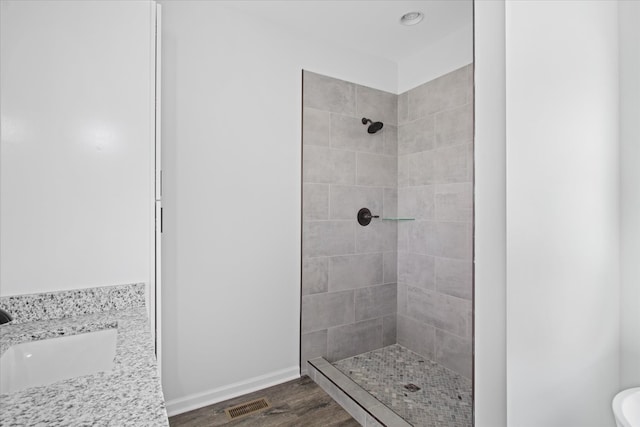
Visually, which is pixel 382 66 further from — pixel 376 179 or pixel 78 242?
pixel 78 242

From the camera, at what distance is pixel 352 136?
2574 mm

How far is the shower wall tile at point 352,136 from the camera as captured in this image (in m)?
2.49

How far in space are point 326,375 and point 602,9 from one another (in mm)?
2227

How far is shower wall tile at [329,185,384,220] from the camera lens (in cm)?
248

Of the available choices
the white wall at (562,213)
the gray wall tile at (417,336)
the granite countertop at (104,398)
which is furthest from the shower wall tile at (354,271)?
the granite countertop at (104,398)

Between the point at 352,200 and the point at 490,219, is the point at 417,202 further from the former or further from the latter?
the point at 490,219

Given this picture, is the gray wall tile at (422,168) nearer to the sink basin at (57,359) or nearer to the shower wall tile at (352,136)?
the shower wall tile at (352,136)

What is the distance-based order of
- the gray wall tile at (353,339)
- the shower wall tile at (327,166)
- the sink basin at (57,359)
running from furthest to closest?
the gray wall tile at (353,339)
the shower wall tile at (327,166)
the sink basin at (57,359)

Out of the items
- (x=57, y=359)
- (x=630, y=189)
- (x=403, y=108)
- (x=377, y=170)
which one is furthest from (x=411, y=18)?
(x=57, y=359)

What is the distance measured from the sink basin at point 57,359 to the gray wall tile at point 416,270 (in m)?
2.08

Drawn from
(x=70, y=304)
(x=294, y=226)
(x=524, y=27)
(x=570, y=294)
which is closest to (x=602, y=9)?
(x=524, y=27)

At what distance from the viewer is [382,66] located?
2746mm

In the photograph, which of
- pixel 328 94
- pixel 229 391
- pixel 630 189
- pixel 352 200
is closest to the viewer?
pixel 630 189

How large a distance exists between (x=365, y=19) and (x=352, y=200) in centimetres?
124
